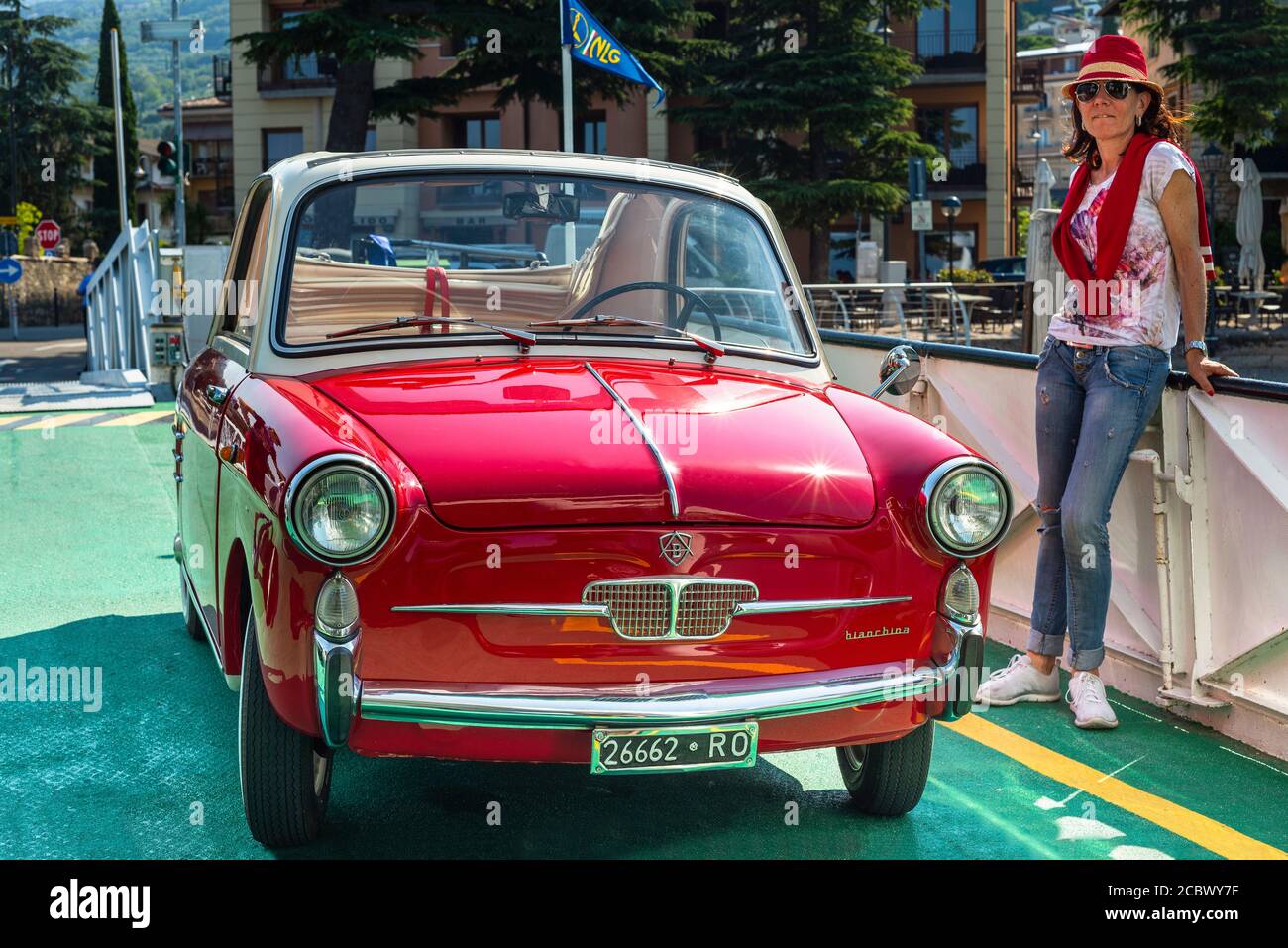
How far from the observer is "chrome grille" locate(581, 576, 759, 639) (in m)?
3.63

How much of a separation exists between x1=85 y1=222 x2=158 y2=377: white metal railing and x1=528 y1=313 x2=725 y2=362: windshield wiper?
14670 millimetres

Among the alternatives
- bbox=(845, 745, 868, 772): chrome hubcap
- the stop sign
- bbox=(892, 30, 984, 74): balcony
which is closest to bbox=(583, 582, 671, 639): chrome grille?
bbox=(845, 745, 868, 772): chrome hubcap

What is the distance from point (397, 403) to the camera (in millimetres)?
4027

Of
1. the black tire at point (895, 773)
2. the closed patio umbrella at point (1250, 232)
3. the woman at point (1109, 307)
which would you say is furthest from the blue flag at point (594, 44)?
the closed patio umbrella at point (1250, 232)

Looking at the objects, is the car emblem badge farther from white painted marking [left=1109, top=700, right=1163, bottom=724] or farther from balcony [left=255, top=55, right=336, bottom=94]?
balcony [left=255, top=55, right=336, bottom=94]

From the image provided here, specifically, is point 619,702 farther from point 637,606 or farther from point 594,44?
point 594,44

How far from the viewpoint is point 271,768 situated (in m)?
3.91

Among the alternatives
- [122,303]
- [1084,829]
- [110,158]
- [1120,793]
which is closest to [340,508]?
[1084,829]

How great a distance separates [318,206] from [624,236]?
3.17 feet

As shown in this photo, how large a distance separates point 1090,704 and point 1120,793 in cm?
68

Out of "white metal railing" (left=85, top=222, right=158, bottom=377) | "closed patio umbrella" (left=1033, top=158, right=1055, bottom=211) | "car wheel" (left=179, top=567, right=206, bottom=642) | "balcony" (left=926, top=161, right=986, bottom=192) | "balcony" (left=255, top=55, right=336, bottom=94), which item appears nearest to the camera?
"car wheel" (left=179, top=567, right=206, bottom=642)

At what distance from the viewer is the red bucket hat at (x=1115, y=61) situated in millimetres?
5160

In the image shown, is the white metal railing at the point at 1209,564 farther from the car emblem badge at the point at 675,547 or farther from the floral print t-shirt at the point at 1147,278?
the car emblem badge at the point at 675,547
